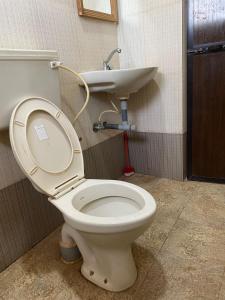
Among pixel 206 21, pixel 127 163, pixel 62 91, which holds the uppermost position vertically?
pixel 206 21

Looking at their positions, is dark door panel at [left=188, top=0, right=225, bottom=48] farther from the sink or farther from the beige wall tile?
the sink

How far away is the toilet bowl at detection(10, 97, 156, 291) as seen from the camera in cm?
88

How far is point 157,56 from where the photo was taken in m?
1.76

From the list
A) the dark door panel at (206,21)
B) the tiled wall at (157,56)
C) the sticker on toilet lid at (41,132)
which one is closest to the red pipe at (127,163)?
the tiled wall at (157,56)

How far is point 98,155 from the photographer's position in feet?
5.99

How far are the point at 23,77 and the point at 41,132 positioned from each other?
0.27 meters

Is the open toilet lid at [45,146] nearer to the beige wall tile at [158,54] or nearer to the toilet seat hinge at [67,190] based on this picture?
the toilet seat hinge at [67,190]

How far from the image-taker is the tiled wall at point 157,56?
64.9 inches

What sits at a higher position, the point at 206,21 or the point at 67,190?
the point at 206,21

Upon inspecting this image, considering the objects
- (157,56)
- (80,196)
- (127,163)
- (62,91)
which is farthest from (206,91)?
(80,196)

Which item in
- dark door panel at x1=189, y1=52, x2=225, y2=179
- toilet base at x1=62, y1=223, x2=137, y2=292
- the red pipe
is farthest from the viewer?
the red pipe

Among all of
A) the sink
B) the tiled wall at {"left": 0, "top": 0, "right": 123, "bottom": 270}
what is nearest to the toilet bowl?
Answer: the tiled wall at {"left": 0, "top": 0, "right": 123, "bottom": 270}

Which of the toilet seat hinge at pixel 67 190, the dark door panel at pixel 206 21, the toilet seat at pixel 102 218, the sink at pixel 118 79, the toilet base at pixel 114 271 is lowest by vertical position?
the toilet base at pixel 114 271

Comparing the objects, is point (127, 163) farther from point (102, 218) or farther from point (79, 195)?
point (102, 218)
